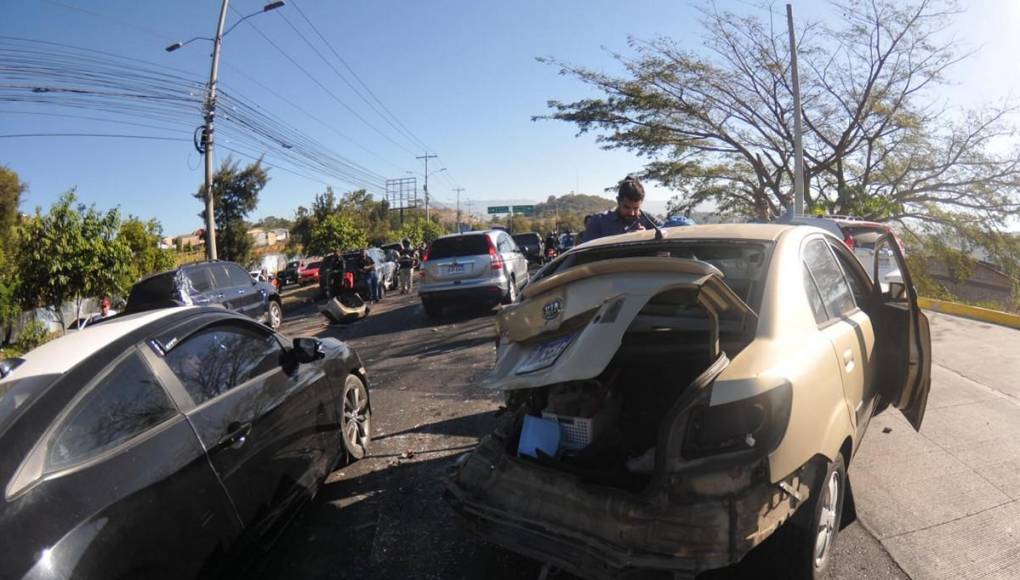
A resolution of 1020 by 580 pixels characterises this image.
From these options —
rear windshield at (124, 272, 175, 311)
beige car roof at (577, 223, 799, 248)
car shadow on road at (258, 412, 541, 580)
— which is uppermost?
beige car roof at (577, 223, 799, 248)

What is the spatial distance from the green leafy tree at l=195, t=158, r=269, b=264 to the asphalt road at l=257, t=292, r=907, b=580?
34344mm

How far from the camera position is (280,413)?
10.4 ft

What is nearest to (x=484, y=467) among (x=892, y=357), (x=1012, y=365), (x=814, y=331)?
(x=814, y=331)

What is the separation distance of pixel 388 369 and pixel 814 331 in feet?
19.1

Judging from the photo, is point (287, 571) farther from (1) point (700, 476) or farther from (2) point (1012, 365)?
(2) point (1012, 365)

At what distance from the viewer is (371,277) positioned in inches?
619

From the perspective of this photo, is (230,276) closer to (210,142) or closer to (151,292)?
(151,292)

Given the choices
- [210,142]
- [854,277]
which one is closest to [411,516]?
[854,277]

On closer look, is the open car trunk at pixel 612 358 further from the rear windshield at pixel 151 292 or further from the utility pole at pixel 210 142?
the utility pole at pixel 210 142

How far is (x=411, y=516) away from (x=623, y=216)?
3245mm

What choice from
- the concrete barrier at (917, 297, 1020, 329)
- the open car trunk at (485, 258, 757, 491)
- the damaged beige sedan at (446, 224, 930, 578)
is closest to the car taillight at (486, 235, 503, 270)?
the concrete barrier at (917, 297, 1020, 329)

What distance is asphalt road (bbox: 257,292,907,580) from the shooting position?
9.34ft

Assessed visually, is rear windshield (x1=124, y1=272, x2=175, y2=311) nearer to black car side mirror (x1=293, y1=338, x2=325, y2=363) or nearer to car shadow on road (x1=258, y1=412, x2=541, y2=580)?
black car side mirror (x1=293, y1=338, x2=325, y2=363)

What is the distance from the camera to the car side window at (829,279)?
301 cm
